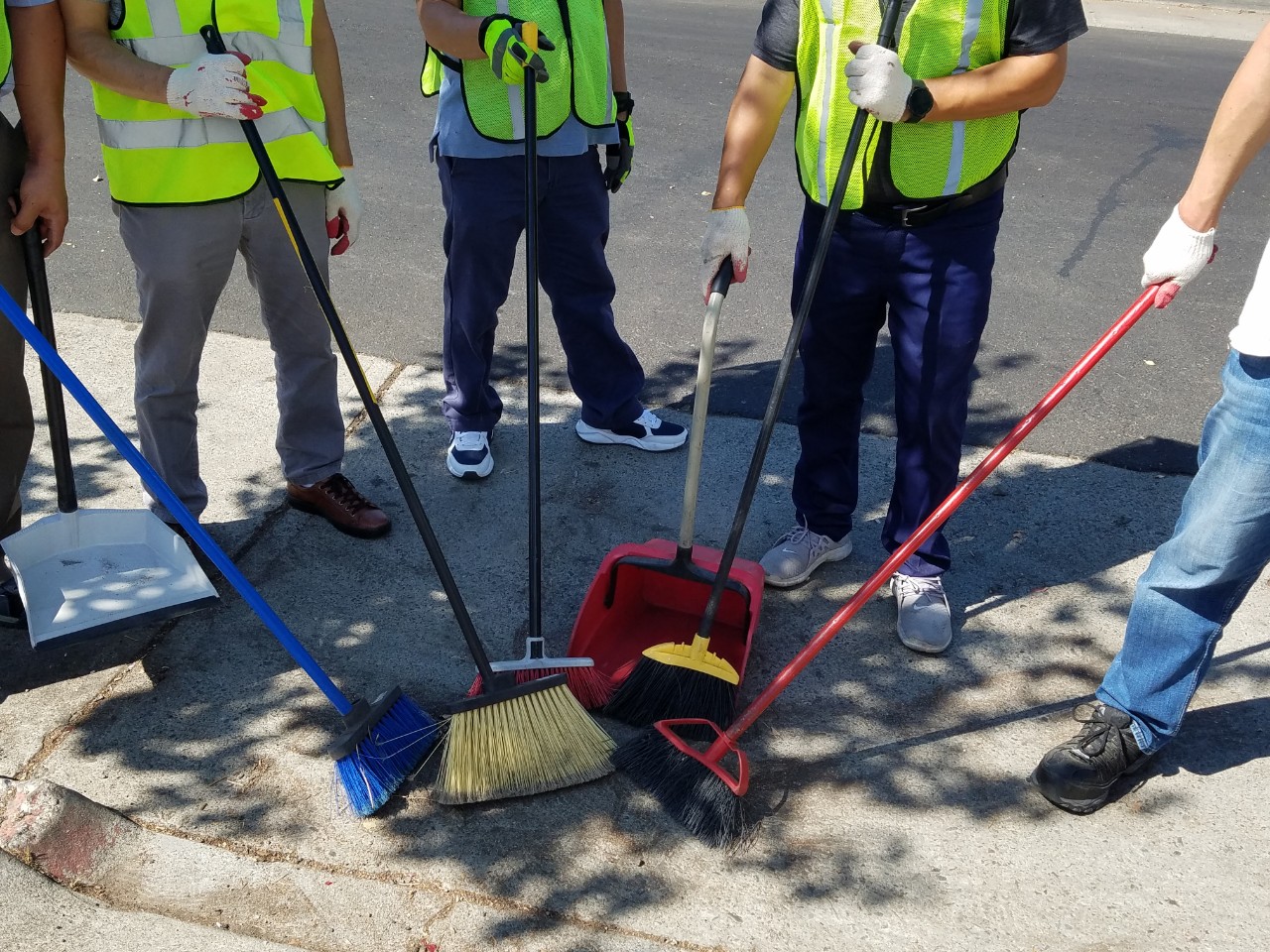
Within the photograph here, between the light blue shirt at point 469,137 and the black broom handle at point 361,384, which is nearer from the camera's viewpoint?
the black broom handle at point 361,384

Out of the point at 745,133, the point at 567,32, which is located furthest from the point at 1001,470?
the point at 567,32

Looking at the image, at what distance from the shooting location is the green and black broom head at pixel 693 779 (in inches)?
105

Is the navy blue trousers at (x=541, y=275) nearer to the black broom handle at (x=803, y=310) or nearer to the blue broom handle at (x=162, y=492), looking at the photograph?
the black broom handle at (x=803, y=310)

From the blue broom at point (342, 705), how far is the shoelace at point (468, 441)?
53.1 inches

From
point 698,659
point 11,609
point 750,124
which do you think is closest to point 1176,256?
point 750,124

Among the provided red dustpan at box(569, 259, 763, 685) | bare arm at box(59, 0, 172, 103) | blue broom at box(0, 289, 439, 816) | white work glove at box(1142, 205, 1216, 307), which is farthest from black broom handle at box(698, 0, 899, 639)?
bare arm at box(59, 0, 172, 103)

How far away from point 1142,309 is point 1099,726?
38.8 inches

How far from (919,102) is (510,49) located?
1.04 m

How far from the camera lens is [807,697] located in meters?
3.14

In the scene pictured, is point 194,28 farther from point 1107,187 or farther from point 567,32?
point 1107,187

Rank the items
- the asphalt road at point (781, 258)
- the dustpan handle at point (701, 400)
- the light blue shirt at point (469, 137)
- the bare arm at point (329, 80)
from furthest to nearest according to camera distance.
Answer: the asphalt road at point (781, 258), the light blue shirt at point (469, 137), the bare arm at point (329, 80), the dustpan handle at point (701, 400)

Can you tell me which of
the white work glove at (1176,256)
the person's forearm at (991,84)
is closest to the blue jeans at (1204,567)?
the white work glove at (1176,256)

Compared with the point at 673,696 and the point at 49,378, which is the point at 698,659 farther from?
the point at 49,378

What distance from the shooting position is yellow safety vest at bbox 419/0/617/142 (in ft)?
11.0
